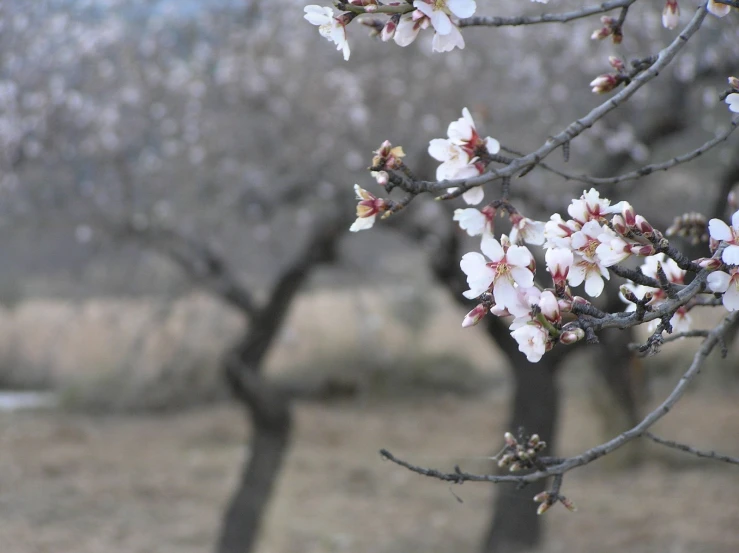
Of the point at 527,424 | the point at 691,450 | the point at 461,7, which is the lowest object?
the point at 527,424

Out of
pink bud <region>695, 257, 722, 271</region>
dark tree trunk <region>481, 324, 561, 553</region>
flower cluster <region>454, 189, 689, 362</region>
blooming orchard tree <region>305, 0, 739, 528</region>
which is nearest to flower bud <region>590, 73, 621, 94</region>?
blooming orchard tree <region>305, 0, 739, 528</region>

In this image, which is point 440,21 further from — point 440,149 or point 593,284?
point 593,284

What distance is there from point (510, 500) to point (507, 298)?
4321mm

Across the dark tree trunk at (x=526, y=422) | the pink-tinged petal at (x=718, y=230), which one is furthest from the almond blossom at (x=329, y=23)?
the dark tree trunk at (x=526, y=422)

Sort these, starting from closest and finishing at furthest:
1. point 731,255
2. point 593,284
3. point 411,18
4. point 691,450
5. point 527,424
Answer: point 731,255, point 593,284, point 411,18, point 691,450, point 527,424

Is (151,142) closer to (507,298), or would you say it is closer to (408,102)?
(408,102)

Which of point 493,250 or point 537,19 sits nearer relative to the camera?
point 493,250

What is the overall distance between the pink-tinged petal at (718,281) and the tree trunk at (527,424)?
13.5 feet

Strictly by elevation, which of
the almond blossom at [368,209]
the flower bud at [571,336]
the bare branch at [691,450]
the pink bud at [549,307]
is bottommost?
the bare branch at [691,450]

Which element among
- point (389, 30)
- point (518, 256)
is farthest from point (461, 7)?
point (518, 256)

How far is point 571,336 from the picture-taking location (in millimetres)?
1243

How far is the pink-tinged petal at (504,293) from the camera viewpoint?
130 centimetres

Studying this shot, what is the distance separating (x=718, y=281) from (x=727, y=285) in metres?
0.02

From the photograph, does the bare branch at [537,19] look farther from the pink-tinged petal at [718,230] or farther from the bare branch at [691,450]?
the bare branch at [691,450]
